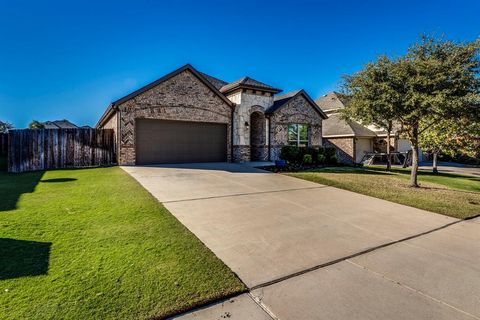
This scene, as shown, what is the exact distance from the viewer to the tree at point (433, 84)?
836 cm

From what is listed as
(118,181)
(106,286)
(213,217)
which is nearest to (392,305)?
(106,286)

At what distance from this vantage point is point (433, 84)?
8.61 m

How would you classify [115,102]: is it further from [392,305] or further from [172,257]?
[392,305]

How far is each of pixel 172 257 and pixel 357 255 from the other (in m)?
2.71

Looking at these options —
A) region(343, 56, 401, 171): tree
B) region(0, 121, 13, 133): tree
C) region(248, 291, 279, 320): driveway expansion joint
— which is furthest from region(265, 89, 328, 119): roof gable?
region(0, 121, 13, 133): tree

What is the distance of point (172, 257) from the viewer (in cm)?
351

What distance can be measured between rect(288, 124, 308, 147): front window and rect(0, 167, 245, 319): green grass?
1420 cm

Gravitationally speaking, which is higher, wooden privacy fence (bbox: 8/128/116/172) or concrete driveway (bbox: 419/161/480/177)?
wooden privacy fence (bbox: 8/128/116/172)

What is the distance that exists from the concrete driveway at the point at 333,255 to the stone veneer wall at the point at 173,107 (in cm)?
750

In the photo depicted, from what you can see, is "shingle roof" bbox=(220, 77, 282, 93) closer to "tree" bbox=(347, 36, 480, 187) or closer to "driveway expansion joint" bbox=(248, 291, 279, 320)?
"tree" bbox=(347, 36, 480, 187)

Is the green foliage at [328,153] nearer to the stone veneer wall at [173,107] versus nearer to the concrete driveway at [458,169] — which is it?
the stone veneer wall at [173,107]

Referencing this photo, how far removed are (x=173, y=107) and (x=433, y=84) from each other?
11910 millimetres

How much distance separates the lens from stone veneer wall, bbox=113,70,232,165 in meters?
13.6

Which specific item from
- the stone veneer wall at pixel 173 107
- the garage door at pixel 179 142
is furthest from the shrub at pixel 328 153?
the garage door at pixel 179 142
